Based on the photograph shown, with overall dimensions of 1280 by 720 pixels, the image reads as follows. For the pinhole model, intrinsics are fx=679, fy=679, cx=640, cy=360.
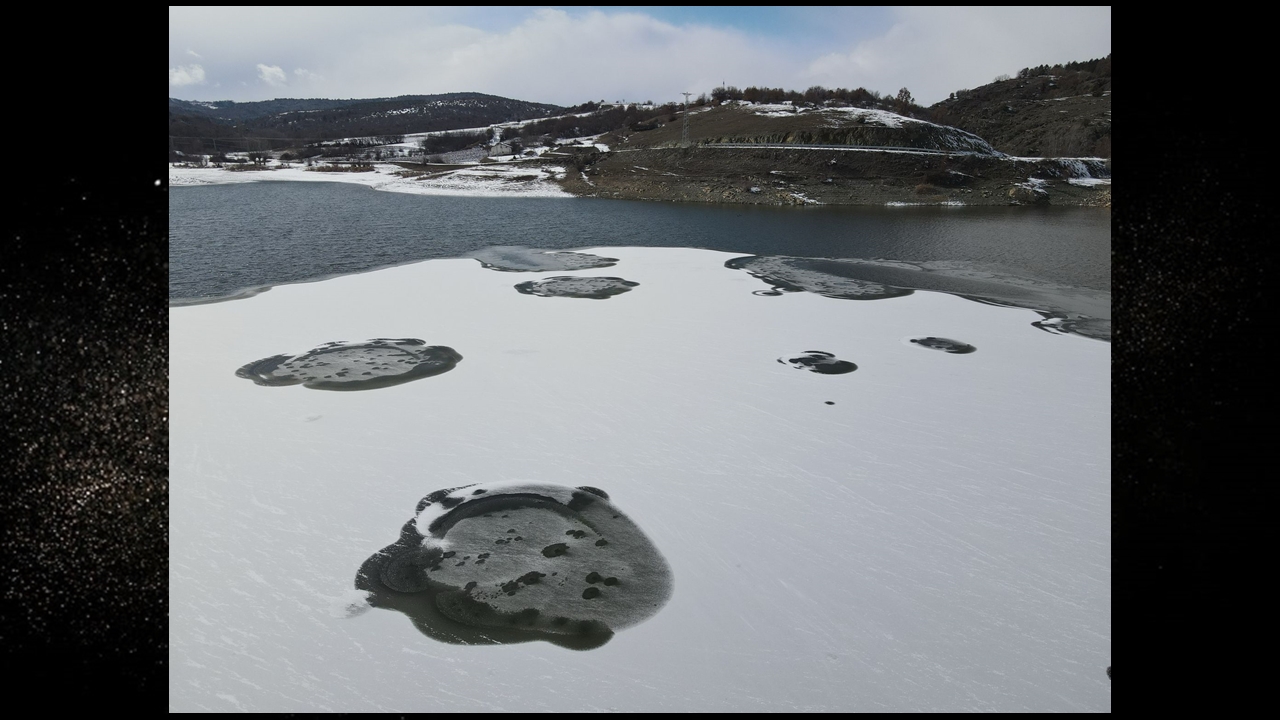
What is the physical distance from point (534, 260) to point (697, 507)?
919cm

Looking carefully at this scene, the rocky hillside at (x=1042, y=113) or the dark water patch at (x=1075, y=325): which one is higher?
the rocky hillside at (x=1042, y=113)

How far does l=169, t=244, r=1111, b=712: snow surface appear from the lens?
2.78 metres

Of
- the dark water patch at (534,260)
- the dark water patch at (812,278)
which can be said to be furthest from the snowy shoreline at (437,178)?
the dark water patch at (812,278)

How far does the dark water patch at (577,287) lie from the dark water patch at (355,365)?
2.84m

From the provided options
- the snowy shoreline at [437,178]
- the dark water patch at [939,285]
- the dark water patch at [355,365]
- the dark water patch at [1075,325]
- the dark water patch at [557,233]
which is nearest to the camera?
the dark water patch at [355,365]

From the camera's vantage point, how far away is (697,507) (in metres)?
4.08

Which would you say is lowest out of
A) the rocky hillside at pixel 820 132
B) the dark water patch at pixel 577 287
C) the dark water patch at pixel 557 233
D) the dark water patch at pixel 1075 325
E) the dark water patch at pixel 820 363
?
the dark water patch at pixel 820 363

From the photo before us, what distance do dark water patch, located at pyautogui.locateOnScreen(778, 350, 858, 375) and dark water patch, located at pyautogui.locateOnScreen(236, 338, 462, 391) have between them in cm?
329

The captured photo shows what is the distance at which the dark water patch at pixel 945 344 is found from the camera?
23.7 feet

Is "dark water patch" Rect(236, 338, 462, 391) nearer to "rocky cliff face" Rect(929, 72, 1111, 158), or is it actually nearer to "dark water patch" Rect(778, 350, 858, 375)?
"dark water patch" Rect(778, 350, 858, 375)

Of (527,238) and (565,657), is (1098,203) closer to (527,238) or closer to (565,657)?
(527,238)

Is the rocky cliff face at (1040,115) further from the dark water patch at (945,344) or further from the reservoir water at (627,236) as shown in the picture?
the dark water patch at (945,344)

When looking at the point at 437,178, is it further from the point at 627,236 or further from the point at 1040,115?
the point at 1040,115

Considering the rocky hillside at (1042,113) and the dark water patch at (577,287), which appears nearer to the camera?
the dark water patch at (577,287)
